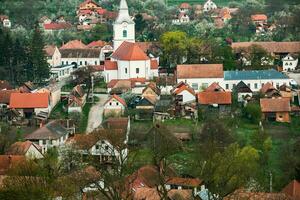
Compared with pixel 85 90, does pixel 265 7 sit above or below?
above

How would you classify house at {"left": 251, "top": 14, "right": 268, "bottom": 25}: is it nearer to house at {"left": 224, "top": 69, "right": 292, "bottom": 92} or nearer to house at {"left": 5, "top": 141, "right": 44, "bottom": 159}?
house at {"left": 224, "top": 69, "right": 292, "bottom": 92}

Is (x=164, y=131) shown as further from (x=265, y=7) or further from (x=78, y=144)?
(x=265, y=7)

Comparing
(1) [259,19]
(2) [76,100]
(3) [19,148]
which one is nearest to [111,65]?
(2) [76,100]

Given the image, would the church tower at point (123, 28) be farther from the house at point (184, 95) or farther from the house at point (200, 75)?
the house at point (184, 95)

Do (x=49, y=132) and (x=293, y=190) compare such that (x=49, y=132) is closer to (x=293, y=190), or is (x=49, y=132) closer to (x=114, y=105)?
(x=114, y=105)

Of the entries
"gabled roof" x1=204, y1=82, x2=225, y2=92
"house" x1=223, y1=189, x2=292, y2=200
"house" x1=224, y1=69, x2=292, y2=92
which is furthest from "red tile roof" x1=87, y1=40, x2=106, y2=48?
"house" x1=223, y1=189, x2=292, y2=200

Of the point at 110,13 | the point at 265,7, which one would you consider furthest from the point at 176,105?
the point at 265,7

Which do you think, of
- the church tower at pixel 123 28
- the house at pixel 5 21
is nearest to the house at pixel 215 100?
the church tower at pixel 123 28
